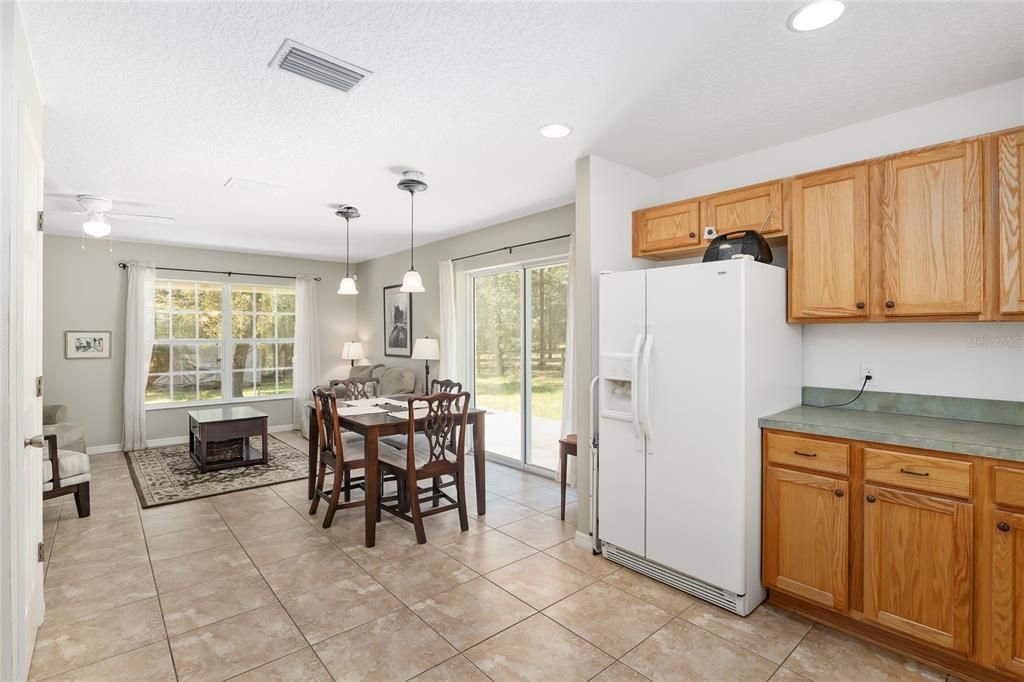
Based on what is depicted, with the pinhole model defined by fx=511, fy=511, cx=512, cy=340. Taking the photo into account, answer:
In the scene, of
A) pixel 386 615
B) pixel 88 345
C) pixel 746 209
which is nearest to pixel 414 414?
pixel 386 615

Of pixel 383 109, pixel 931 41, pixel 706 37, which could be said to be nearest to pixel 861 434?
pixel 931 41

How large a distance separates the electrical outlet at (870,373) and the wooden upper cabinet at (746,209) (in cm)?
87

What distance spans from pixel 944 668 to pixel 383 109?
3.53 meters

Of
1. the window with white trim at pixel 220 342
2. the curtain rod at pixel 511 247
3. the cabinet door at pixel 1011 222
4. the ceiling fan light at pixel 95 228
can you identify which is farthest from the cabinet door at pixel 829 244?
the window with white trim at pixel 220 342

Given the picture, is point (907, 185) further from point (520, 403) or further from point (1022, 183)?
point (520, 403)

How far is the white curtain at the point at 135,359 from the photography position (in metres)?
6.00

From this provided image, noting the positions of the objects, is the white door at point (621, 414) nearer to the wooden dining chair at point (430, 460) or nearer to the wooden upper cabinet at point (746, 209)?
the wooden upper cabinet at point (746, 209)

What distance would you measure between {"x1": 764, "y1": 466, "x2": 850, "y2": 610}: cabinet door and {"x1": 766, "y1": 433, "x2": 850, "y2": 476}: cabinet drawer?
1.9 inches

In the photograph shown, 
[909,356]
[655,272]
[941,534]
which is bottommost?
[941,534]

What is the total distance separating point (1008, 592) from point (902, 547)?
331 millimetres

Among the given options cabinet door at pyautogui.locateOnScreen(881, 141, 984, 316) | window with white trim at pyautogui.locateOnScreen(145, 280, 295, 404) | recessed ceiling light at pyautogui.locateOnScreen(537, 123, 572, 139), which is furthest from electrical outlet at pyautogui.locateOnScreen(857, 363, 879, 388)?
window with white trim at pyautogui.locateOnScreen(145, 280, 295, 404)

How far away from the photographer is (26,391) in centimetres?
202

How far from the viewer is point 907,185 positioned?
2404 millimetres

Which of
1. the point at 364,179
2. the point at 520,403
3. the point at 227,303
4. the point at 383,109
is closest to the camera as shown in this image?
the point at 383,109
